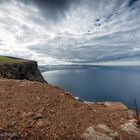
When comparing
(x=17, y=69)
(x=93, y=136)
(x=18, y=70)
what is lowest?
(x=93, y=136)

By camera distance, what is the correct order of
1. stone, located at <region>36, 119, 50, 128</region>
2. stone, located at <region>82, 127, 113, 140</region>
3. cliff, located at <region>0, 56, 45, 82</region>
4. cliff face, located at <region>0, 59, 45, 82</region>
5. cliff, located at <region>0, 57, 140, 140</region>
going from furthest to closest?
cliff, located at <region>0, 56, 45, 82</region>, cliff face, located at <region>0, 59, 45, 82</region>, stone, located at <region>36, 119, 50, 128</region>, stone, located at <region>82, 127, 113, 140</region>, cliff, located at <region>0, 57, 140, 140</region>

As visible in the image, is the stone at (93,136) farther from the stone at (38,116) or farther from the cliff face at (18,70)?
the cliff face at (18,70)

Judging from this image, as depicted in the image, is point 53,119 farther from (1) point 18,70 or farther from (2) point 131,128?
(1) point 18,70

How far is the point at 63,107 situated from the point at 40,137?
345cm

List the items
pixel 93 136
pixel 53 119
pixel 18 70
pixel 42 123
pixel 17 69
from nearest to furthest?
1. pixel 93 136
2. pixel 42 123
3. pixel 53 119
4. pixel 17 69
5. pixel 18 70

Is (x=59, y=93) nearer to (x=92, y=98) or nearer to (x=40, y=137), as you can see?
(x=40, y=137)

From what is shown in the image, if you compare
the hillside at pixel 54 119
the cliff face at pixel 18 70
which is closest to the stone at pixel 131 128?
the hillside at pixel 54 119

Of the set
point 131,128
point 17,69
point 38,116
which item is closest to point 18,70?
point 17,69

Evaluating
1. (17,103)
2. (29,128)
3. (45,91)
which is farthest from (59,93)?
(29,128)

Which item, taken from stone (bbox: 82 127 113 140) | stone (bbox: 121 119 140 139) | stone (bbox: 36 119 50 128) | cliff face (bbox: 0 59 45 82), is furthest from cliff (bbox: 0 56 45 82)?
stone (bbox: 82 127 113 140)

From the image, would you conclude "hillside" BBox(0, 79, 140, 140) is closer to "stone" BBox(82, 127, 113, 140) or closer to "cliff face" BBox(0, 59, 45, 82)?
"stone" BBox(82, 127, 113, 140)

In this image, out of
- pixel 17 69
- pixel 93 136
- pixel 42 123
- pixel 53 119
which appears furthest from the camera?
pixel 17 69

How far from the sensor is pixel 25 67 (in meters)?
82.8

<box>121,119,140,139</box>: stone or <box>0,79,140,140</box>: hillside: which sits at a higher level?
<box>0,79,140,140</box>: hillside
